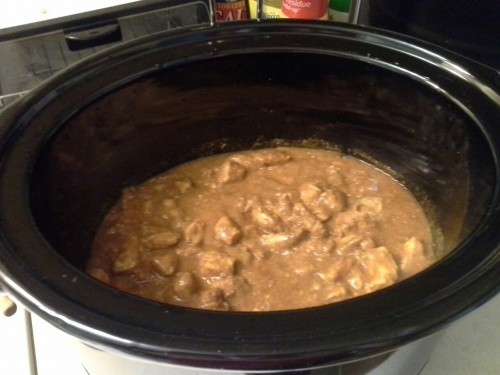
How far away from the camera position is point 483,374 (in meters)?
0.85

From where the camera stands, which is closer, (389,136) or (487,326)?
(487,326)

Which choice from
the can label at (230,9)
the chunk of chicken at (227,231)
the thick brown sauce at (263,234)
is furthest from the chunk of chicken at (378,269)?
the can label at (230,9)

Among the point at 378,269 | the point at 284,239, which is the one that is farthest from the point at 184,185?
the point at 378,269

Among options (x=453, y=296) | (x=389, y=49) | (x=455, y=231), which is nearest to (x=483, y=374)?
(x=455, y=231)

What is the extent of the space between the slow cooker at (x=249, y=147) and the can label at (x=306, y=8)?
5.3 inches

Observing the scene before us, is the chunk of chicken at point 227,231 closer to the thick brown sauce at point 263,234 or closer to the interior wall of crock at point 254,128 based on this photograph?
the thick brown sauce at point 263,234

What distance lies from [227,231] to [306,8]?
0.46 m

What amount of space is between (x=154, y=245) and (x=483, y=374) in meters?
0.53

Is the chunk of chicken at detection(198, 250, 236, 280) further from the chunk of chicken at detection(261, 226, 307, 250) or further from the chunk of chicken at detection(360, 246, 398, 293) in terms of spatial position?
the chunk of chicken at detection(360, 246, 398, 293)

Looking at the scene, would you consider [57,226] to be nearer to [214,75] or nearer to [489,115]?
[214,75]

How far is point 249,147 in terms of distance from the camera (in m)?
1.16

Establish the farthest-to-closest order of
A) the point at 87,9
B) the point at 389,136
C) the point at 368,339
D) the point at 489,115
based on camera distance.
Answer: the point at 87,9
the point at 389,136
the point at 489,115
the point at 368,339

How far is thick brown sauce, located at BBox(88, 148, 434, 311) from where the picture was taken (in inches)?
35.0

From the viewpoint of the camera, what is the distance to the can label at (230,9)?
1.24 metres
